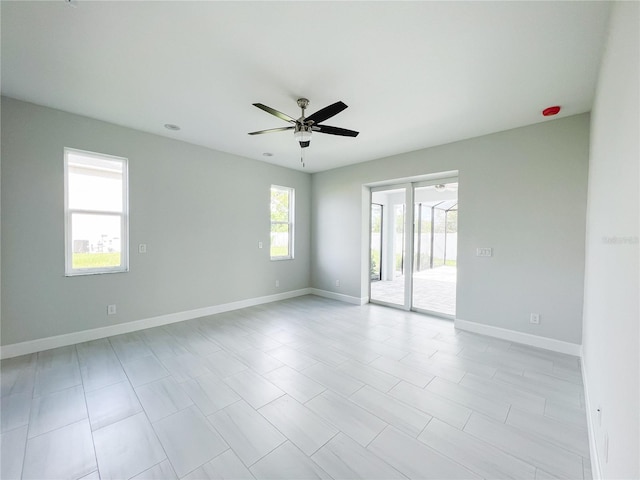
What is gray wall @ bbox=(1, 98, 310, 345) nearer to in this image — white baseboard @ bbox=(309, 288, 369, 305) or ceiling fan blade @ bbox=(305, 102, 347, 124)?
white baseboard @ bbox=(309, 288, 369, 305)

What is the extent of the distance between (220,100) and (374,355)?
131 inches

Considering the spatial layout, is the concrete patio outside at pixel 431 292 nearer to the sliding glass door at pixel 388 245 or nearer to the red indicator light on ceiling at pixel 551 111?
the sliding glass door at pixel 388 245

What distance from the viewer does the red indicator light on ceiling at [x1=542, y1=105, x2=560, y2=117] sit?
111 inches

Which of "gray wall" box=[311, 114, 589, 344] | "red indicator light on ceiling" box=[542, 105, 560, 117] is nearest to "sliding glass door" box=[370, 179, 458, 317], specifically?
"gray wall" box=[311, 114, 589, 344]

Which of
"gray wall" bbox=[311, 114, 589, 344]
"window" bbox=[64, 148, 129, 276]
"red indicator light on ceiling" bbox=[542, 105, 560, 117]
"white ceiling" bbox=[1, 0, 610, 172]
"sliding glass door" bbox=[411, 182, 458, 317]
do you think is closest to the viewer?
"white ceiling" bbox=[1, 0, 610, 172]

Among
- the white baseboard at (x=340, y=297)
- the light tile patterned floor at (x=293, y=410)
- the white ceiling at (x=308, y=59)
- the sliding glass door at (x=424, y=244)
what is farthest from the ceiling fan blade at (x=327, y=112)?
the white baseboard at (x=340, y=297)

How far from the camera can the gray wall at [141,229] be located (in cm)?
289

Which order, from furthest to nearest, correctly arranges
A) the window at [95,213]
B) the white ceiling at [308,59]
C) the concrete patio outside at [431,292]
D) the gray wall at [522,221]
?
the concrete patio outside at [431,292], the window at [95,213], the gray wall at [522,221], the white ceiling at [308,59]

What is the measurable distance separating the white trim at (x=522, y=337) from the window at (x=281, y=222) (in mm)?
3528

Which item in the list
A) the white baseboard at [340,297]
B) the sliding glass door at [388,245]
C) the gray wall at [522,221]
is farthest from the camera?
the white baseboard at [340,297]

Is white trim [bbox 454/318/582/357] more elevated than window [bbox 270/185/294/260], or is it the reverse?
window [bbox 270/185/294/260]

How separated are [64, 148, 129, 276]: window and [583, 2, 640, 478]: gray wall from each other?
4.70 metres

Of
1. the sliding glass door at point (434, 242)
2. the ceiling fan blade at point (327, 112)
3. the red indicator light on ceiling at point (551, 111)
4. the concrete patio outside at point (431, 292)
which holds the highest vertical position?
the red indicator light on ceiling at point (551, 111)

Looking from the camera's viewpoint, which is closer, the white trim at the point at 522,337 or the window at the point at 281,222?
the white trim at the point at 522,337
